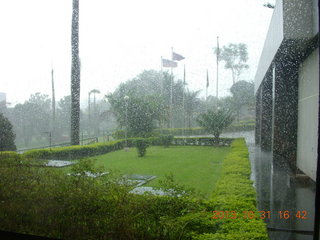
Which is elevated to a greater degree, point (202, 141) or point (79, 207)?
point (202, 141)

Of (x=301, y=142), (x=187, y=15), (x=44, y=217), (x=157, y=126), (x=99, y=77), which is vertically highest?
(x=187, y=15)

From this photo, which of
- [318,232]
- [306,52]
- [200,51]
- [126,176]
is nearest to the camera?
[318,232]

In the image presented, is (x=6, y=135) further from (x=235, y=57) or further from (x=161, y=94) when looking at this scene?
(x=235, y=57)

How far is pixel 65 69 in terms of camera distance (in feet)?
7.79

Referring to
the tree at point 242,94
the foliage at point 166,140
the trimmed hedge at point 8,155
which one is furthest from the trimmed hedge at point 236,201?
the trimmed hedge at point 8,155

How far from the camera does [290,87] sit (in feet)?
10.1

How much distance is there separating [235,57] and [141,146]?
979 millimetres

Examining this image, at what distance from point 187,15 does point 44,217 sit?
1838 millimetres

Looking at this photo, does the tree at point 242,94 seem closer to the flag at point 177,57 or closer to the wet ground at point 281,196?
the wet ground at point 281,196

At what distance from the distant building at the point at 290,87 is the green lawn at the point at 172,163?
0.61m

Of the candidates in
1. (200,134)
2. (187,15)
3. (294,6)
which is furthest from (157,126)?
(294,6)

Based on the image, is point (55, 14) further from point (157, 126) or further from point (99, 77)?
point (157, 126)

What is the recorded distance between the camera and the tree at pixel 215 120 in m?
2.06

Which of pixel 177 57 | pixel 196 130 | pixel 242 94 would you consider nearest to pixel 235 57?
pixel 242 94
